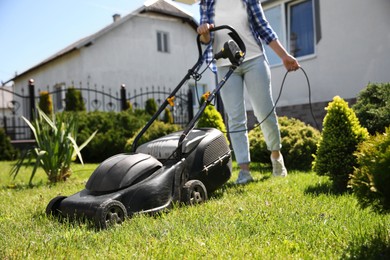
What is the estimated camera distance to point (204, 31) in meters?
3.56

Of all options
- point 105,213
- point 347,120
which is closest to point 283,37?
point 347,120

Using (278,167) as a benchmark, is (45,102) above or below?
above

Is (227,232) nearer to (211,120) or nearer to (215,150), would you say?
(215,150)

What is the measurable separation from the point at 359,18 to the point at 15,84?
64.3 ft

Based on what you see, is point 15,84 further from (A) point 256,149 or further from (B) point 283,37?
(A) point 256,149

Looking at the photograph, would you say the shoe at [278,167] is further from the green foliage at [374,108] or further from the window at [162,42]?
the window at [162,42]

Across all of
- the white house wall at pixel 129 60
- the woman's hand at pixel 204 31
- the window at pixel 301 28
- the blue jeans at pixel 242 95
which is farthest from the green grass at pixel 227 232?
the white house wall at pixel 129 60

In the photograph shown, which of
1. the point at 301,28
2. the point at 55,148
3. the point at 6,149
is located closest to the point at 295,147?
the point at 55,148

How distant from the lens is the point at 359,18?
659 cm

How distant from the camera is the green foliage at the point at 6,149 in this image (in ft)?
32.6

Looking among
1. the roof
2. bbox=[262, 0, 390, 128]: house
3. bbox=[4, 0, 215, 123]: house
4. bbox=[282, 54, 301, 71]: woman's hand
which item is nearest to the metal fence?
bbox=[4, 0, 215, 123]: house

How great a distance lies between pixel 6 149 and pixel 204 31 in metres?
8.00

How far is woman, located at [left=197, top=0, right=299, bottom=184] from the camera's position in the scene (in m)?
3.79

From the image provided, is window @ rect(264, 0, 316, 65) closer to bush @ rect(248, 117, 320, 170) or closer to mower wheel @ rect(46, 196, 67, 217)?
bush @ rect(248, 117, 320, 170)
